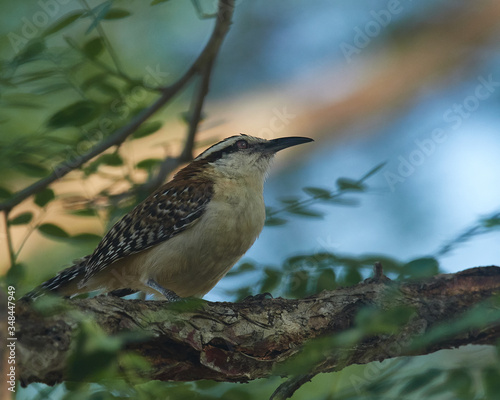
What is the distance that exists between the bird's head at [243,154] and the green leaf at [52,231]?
1.58 m

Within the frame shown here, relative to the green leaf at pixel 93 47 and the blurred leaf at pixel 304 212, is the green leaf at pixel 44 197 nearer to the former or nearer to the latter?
the green leaf at pixel 93 47

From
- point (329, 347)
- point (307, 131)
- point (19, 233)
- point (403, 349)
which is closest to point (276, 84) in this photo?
point (307, 131)

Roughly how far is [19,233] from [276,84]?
4.41 metres

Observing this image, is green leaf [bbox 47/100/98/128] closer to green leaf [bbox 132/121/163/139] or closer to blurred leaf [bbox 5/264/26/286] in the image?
green leaf [bbox 132/121/163/139]

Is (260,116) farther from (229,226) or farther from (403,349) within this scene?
(403,349)

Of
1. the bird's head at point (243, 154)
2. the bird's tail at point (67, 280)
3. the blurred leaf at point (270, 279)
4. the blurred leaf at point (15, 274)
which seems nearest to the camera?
the blurred leaf at point (15, 274)

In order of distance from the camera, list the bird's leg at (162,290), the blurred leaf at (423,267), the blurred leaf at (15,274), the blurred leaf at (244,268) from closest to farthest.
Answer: the blurred leaf at (423,267) < the blurred leaf at (15,274) < the blurred leaf at (244,268) < the bird's leg at (162,290)

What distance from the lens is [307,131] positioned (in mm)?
9172

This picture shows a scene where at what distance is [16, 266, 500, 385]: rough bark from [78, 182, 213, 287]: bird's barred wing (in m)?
0.90

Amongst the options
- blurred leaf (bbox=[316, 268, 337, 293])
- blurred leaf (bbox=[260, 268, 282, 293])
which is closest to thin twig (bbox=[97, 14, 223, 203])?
blurred leaf (bbox=[260, 268, 282, 293])

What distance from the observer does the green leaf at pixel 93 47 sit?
3.97m

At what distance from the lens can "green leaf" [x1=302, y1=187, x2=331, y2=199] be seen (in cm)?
410

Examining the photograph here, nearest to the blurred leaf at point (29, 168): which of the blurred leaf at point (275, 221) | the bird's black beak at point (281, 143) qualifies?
the blurred leaf at point (275, 221)

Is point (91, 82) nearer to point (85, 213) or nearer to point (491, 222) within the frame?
point (85, 213)
